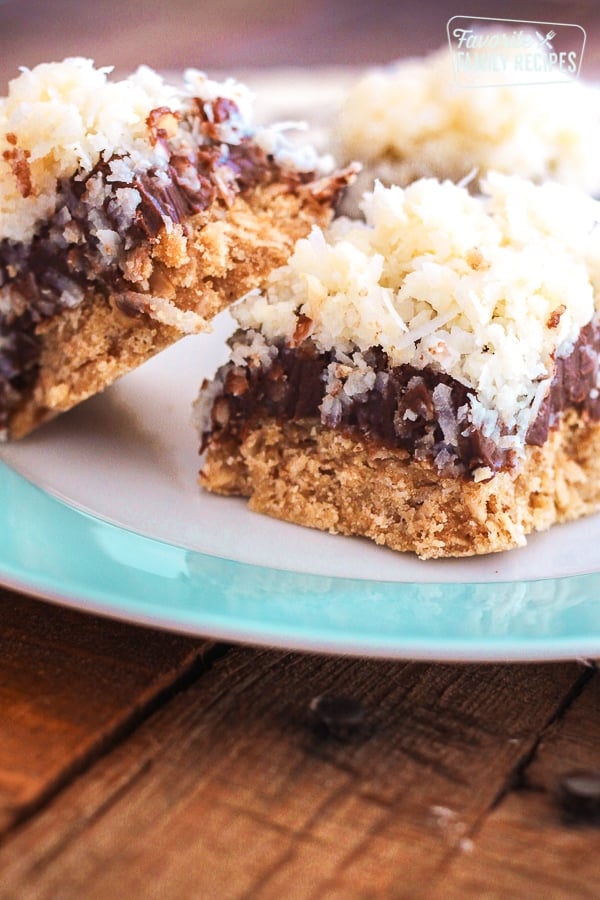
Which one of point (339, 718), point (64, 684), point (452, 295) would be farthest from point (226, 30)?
point (339, 718)

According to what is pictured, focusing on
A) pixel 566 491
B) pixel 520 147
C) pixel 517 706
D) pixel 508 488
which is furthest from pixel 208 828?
pixel 520 147

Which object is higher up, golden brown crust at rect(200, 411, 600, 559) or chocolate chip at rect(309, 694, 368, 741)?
golden brown crust at rect(200, 411, 600, 559)

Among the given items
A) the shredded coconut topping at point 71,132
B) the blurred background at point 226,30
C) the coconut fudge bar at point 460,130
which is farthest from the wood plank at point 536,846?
the blurred background at point 226,30

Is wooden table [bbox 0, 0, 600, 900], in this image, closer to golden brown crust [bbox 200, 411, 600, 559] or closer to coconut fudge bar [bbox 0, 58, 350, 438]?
golden brown crust [bbox 200, 411, 600, 559]

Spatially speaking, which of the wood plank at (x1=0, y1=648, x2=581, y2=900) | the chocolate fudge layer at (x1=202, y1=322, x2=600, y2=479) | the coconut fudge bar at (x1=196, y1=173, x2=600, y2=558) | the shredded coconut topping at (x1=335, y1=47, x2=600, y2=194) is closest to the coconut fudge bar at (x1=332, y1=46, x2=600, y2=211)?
the shredded coconut topping at (x1=335, y1=47, x2=600, y2=194)

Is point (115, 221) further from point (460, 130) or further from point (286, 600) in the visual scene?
point (460, 130)
